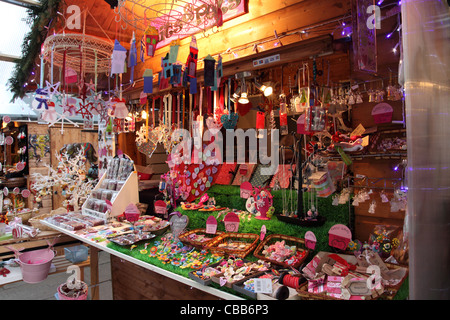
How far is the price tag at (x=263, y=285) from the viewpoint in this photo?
1.65 meters

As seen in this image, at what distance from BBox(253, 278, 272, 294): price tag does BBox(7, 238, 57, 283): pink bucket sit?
8.58 ft

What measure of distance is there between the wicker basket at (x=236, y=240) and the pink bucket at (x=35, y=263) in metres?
2.07

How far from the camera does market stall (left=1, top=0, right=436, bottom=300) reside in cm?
183

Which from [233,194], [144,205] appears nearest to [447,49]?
[233,194]

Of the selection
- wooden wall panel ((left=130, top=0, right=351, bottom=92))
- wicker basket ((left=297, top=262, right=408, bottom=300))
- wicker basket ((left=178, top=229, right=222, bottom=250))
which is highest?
wooden wall panel ((left=130, top=0, right=351, bottom=92))

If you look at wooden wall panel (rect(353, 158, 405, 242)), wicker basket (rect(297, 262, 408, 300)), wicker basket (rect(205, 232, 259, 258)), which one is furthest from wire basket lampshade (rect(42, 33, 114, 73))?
wicker basket (rect(297, 262, 408, 300))

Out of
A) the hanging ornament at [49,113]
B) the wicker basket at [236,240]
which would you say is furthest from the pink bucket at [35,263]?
the wicker basket at [236,240]

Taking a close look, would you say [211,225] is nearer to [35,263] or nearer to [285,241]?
[285,241]

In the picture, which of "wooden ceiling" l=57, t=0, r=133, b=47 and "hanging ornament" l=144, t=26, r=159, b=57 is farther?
"wooden ceiling" l=57, t=0, r=133, b=47

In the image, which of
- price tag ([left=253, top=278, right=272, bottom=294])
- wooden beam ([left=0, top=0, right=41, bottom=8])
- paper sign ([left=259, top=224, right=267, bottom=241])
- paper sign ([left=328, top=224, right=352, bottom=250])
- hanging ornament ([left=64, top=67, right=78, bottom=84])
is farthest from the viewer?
wooden beam ([left=0, top=0, right=41, bottom=8])

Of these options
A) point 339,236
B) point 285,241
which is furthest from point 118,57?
point 339,236

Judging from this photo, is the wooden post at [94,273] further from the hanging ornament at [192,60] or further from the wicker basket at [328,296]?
the wicker basket at [328,296]

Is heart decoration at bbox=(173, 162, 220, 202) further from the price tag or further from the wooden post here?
the price tag

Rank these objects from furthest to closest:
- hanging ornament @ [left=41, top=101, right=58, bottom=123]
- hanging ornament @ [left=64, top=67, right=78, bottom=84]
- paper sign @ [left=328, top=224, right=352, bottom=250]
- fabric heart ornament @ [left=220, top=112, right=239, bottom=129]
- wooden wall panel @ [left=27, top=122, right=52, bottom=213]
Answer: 1. wooden wall panel @ [left=27, top=122, right=52, bottom=213]
2. hanging ornament @ [left=64, top=67, right=78, bottom=84]
3. hanging ornament @ [left=41, top=101, right=58, bottom=123]
4. fabric heart ornament @ [left=220, top=112, right=239, bottom=129]
5. paper sign @ [left=328, top=224, right=352, bottom=250]
